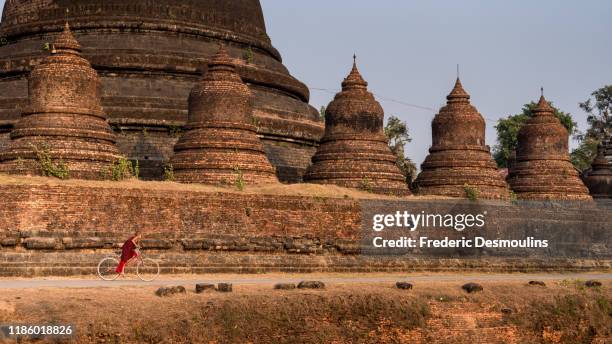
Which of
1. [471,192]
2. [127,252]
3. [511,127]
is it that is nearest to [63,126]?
[127,252]

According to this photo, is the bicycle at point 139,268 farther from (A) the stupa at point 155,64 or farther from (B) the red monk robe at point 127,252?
(A) the stupa at point 155,64

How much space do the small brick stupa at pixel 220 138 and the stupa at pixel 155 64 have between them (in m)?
1.99

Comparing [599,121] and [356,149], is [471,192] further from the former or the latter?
[599,121]

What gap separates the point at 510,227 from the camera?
27.0m

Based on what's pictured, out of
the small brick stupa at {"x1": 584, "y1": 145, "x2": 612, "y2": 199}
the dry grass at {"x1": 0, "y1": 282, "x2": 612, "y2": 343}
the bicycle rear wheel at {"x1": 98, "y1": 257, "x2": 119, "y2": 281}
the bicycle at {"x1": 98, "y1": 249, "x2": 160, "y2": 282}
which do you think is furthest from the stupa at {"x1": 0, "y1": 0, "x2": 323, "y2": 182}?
the small brick stupa at {"x1": 584, "y1": 145, "x2": 612, "y2": 199}

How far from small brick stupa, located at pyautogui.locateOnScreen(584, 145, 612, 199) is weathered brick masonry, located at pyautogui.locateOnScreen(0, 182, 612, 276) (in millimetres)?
15017

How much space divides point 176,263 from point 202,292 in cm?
485

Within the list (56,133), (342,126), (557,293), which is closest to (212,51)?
(342,126)

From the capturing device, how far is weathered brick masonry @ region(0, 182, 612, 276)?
1981cm

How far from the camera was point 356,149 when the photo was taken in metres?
28.2

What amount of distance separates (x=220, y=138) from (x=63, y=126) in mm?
4106

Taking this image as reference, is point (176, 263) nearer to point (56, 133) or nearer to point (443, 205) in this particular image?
point (56, 133)

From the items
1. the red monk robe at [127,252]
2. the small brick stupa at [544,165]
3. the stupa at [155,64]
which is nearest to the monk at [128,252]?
the red monk robe at [127,252]

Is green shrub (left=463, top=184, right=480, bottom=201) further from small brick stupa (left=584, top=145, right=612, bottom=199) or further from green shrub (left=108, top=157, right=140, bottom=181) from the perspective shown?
small brick stupa (left=584, top=145, right=612, bottom=199)
